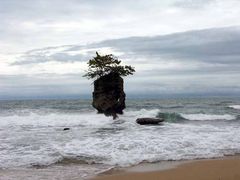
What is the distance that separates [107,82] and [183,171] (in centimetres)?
2194

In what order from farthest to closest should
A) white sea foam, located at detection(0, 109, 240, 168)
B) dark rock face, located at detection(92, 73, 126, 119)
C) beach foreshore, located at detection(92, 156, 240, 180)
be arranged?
dark rock face, located at detection(92, 73, 126, 119), white sea foam, located at detection(0, 109, 240, 168), beach foreshore, located at detection(92, 156, 240, 180)

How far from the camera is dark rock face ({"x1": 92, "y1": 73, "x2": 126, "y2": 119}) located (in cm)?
3300

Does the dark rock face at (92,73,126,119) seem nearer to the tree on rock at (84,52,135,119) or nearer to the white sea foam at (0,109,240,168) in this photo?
the tree on rock at (84,52,135,119)

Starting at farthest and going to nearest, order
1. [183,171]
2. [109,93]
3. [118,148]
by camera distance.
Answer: [109,93], [118,148], [183,171]

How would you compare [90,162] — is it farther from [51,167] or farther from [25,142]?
[25,142]

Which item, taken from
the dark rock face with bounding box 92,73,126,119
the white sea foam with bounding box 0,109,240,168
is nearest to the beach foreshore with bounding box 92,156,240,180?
the white sea foam with bounding box 0,109,240,168

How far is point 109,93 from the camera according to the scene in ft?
108

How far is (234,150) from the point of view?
15469 mm

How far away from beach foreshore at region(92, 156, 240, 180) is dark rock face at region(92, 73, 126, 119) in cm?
1993

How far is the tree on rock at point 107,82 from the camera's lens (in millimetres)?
33031

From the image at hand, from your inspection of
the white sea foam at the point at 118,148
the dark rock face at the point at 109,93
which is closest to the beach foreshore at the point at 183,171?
the white sea foam at the point at 118,148

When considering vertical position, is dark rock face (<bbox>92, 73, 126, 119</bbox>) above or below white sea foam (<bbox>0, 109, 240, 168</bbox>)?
above

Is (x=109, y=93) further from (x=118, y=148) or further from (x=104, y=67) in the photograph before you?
(x=118, y=148)

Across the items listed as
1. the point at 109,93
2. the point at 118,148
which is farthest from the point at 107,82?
the point at 118,148
